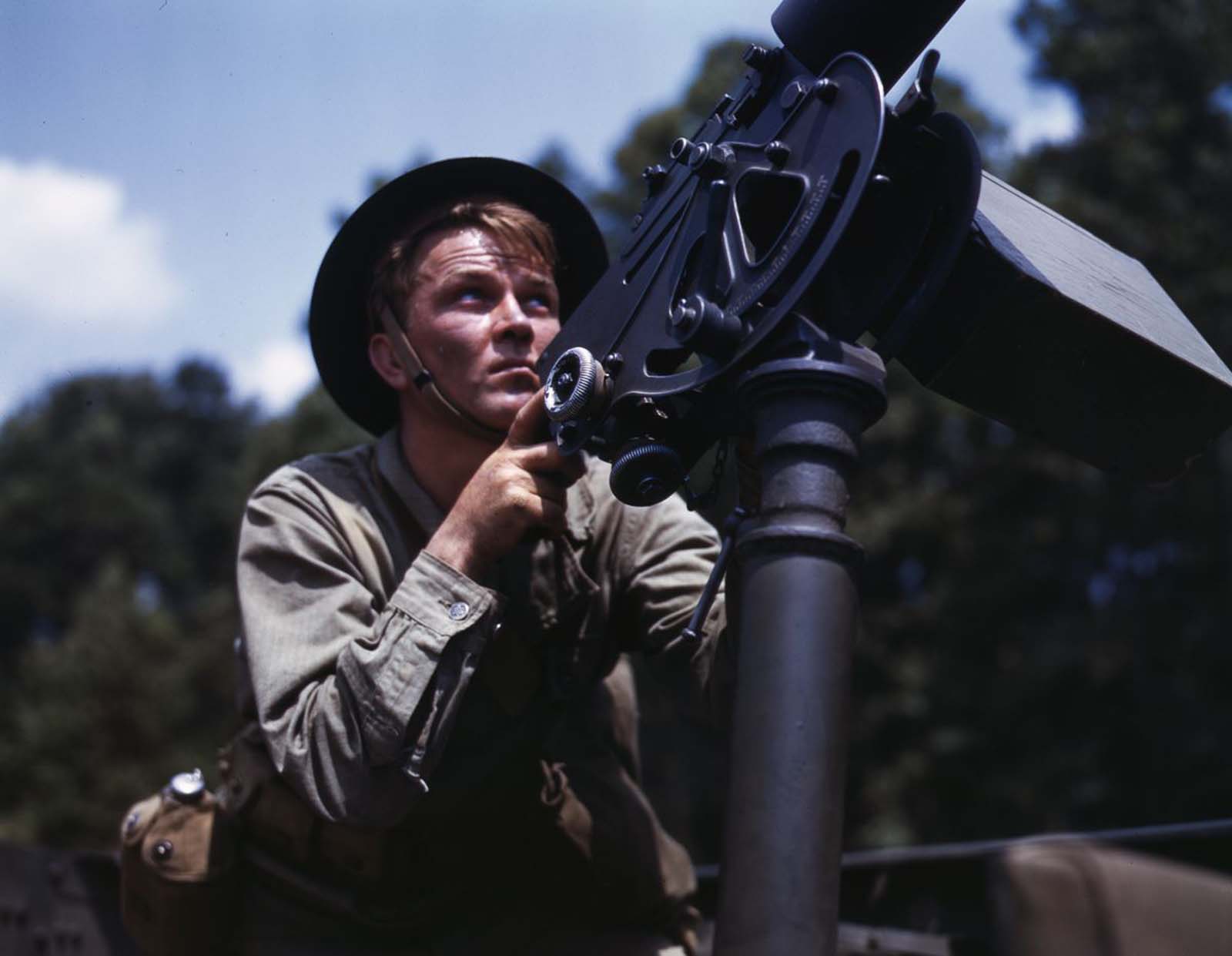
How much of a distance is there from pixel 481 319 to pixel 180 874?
4.21 feet

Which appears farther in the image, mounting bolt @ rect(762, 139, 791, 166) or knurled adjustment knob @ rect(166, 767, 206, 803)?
knurled adjustment knob @ rect(166, 767, 206, 803)

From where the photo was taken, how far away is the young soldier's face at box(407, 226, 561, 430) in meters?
3.05

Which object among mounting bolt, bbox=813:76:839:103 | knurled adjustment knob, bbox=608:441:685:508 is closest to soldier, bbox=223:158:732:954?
knurled adjustment knob, bbox=608:441:685:508

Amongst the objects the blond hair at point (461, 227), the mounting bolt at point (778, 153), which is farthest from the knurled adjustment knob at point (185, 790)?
the mounting bolt at point (778, 153)

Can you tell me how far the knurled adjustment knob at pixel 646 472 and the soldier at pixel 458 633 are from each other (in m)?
0.28

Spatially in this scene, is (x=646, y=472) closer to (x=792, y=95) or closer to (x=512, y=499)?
(x=512, y=499)

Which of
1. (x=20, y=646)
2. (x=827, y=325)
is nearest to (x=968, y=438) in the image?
(x=827, y=325)

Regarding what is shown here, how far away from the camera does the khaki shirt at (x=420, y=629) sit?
2.50 meters

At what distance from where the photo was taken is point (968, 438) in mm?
19859

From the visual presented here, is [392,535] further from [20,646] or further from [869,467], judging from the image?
[20,646]

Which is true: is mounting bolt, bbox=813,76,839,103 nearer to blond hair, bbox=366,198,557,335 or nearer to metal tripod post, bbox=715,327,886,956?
metal tripod post, bbox=715,327,886,956

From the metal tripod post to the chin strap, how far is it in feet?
3.86

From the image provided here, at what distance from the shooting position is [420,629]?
249cm

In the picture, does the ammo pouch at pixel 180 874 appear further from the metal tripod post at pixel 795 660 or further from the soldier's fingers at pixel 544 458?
the metal tripod post at pixel 795 660
